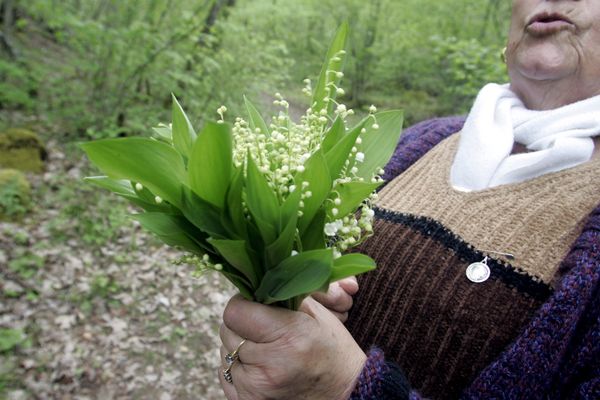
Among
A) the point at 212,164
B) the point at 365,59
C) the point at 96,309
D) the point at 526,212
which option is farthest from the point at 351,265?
the point at 365,59

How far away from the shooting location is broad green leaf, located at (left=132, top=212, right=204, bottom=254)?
0.91 metres

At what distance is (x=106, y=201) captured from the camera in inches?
197

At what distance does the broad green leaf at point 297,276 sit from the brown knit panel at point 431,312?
0.57m

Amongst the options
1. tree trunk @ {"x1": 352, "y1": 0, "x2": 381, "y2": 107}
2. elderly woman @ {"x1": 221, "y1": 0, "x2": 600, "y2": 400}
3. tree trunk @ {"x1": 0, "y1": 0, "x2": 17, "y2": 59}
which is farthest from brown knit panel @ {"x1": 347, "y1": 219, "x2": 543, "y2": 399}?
tree trunk @ {"x1": 352, "y1": 0, "x2": 381, "y2": 107}

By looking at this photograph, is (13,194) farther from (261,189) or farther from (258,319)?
(261,189)

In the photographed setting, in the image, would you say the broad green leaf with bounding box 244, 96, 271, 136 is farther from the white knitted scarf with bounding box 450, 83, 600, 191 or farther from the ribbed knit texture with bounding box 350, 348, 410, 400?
the white knitted scarf with bounding box 450, 83, 600, 191

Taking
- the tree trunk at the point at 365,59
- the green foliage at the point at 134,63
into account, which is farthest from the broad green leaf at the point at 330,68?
the tree trunk at the point at 365,59

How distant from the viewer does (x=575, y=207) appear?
1.32m

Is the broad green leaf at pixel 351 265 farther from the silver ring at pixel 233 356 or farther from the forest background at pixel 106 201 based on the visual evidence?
the forest background at pixel 106 201

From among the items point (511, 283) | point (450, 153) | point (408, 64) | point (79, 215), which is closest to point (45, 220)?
point (79, 215)

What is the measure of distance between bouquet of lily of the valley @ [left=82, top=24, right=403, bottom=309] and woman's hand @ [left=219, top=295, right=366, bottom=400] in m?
0.05

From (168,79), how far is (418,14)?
9.34 meters

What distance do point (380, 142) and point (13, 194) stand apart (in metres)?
4.61

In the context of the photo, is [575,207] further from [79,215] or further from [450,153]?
[79,215]
